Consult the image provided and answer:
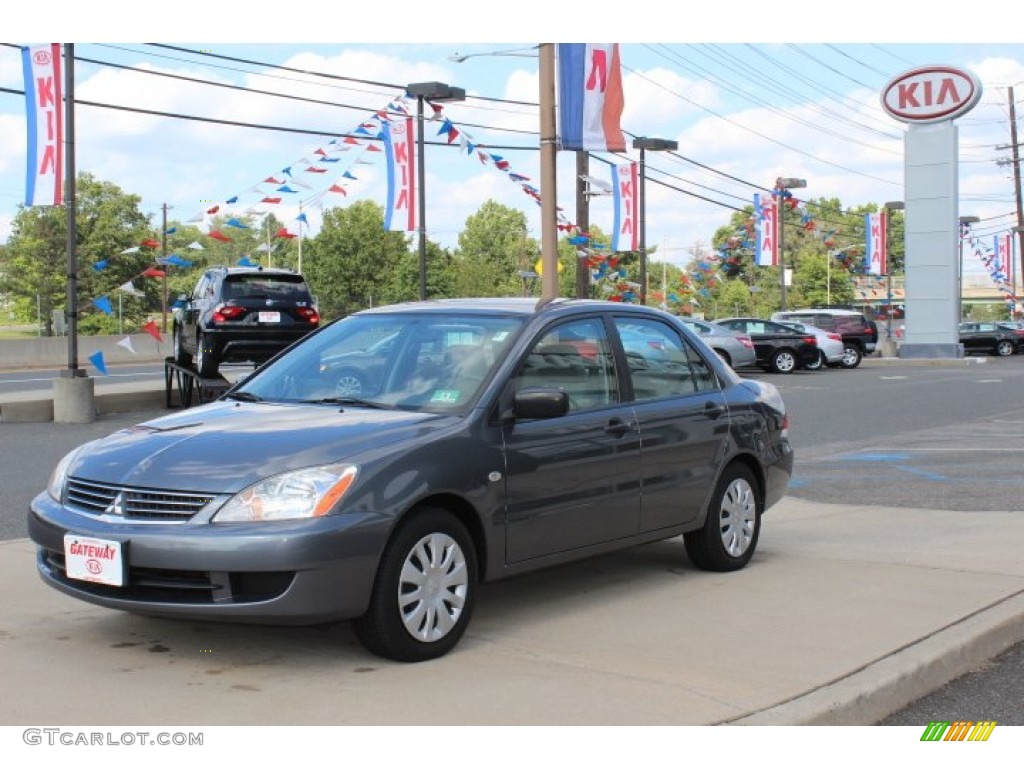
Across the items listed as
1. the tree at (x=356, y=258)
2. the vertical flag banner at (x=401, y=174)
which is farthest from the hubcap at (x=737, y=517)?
the tree at (x=356, y=258)

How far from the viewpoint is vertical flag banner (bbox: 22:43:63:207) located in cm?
1727

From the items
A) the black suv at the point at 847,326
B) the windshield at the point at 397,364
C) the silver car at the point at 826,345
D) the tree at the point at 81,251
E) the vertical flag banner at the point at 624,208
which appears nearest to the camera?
the windshield at the point at 397,364

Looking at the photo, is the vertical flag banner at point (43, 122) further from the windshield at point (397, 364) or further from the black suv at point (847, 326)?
the black suv at point (847, 326)

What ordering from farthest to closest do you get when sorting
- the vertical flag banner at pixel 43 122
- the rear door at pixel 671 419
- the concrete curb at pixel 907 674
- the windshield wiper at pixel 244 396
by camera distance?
the vertical flag banner at pixel 43 122 → the rear door at pixel 671 419 → the windshield wiper at pixel 244 396 → the concrete curb at pixel 907 674

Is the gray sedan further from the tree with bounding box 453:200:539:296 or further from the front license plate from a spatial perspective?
the tree with bounding box 453:200:539:296

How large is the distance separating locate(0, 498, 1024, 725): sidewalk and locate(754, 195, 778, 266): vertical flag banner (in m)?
38.0

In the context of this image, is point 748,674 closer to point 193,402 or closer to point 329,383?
point 329,383

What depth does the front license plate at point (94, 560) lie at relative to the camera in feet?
16.1

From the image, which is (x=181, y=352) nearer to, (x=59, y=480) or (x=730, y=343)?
(x=59, y=480)

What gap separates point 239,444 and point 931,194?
37.9 metres

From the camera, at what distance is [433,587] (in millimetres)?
5215

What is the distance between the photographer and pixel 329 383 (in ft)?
20.1

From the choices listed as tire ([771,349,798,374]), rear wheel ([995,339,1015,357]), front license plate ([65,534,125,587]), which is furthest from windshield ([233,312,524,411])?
rear wheel ([995,339,1015,357])

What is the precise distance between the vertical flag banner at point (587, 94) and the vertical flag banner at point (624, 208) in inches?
460
